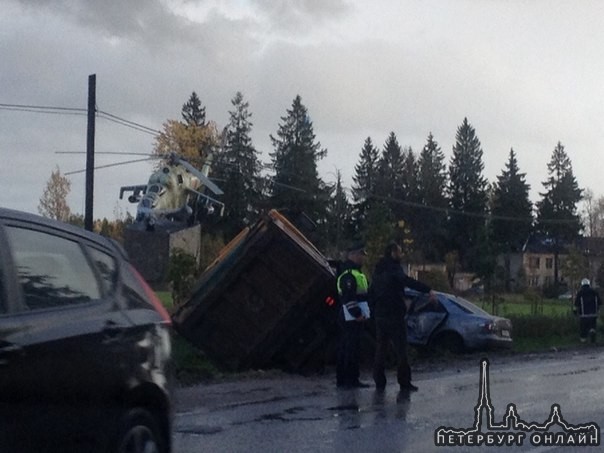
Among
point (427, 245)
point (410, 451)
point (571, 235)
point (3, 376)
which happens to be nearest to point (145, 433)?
point (3, 376)

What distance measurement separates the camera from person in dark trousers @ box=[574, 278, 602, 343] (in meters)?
27.0

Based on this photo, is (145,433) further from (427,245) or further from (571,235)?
(571,235)

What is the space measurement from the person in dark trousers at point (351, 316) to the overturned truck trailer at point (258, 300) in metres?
1.34

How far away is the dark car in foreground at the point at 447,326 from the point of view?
21062 mm

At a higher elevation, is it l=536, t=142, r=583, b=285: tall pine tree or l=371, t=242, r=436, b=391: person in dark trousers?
l=536, t=142, r=583, b=285: tall pine tree

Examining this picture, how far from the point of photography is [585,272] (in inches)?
2324

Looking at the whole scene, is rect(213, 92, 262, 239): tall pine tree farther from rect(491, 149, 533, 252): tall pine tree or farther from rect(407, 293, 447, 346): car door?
rect(407, 293, 447, 346): car door

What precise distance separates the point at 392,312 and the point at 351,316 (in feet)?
2.77

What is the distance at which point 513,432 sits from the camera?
1044cm

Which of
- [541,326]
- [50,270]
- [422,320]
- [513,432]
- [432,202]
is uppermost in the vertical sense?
[432,202]

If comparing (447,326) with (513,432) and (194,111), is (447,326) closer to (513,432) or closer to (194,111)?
(513,432)

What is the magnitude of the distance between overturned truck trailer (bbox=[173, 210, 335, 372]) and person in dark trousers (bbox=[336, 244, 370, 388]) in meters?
1.34

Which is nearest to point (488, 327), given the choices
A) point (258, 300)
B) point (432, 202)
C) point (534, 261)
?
point (258, 300)

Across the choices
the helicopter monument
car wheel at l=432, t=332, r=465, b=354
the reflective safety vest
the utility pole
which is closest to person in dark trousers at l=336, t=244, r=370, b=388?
the reflective safety vest
